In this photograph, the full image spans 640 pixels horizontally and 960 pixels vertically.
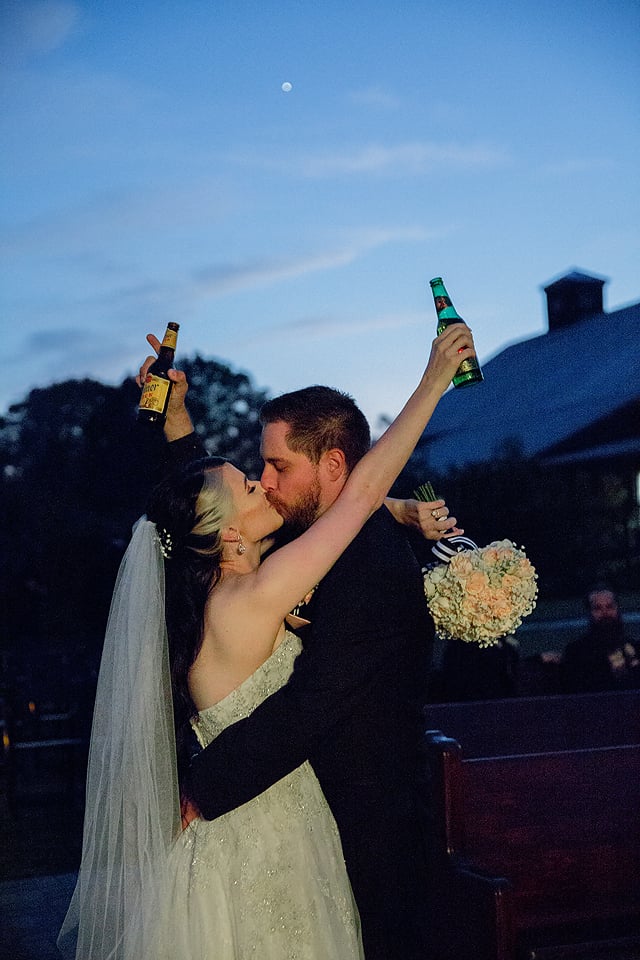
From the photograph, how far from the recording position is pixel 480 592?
289 cm

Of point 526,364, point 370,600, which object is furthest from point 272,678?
point 526,364

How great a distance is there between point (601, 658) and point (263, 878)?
587 cm

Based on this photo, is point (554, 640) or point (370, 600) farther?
point (554, 640)

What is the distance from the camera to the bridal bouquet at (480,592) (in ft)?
Result: 9.49

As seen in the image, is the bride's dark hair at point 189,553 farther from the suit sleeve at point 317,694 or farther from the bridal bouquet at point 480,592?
the bridal bouquet at point 480,592

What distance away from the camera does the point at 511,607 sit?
296cm

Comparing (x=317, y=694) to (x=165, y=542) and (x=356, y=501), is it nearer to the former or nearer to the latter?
(x=356, y=501)

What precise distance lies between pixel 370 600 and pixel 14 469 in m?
24.3

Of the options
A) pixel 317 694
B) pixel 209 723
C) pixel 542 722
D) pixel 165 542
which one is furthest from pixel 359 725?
pixel 542 722

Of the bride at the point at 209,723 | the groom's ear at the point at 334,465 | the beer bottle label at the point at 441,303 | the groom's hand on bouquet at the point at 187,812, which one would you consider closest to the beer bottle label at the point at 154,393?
the bride at the point at 209,723

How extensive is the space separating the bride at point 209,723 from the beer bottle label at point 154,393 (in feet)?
1.58

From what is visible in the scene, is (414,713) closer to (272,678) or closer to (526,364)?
(272,678)

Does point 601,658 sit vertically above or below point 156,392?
below

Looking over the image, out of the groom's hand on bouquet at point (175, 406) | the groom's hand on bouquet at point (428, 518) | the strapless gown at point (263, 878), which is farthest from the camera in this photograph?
the groom's hand on bouquet at point (175, 406)
